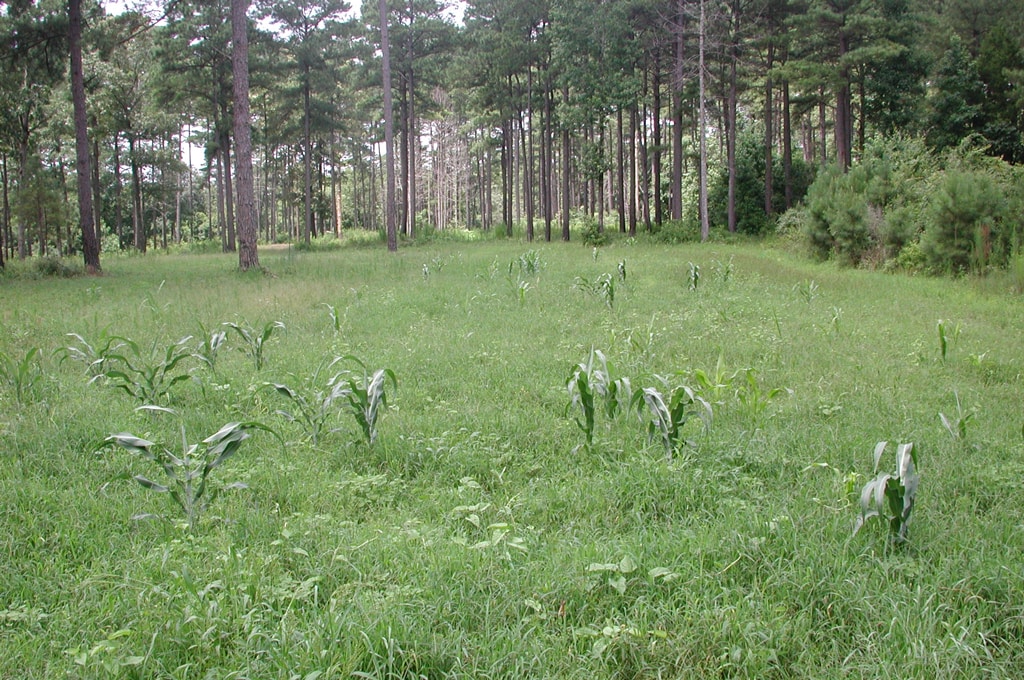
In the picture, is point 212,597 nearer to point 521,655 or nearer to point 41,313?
point 521,655

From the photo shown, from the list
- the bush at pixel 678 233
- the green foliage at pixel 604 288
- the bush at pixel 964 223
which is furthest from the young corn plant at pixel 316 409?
the bush at pixel 678 233

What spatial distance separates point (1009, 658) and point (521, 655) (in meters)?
1.66

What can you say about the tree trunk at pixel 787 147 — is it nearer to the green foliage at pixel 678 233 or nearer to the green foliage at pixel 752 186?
Result: the green foliage at pixel 752 186

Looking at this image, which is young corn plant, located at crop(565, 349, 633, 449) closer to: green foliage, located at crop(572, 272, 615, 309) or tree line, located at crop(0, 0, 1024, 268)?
green foliage, located at crop(572, 272, 615, 309)

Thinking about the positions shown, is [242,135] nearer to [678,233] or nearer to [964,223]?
[964,223]

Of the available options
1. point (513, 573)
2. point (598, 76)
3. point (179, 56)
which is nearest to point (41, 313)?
point (513, 573)

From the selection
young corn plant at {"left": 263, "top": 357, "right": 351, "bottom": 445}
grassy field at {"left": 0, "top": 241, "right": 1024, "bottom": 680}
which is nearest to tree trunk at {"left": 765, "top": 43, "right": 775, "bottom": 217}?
grassy field at {"left": 0, "top": 241, "right": 1024, "bottom": 680}

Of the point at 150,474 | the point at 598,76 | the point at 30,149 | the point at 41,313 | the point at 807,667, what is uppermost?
the point at 598,76

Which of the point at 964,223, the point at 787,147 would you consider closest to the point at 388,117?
the point at 787,147

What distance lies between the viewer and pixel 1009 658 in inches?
86.9

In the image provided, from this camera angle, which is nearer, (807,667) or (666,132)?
(807,667)

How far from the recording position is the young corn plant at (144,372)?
15.6ft

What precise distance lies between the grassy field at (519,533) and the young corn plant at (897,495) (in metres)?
0.09

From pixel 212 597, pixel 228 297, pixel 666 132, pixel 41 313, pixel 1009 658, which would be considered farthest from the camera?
pixel 666 132
